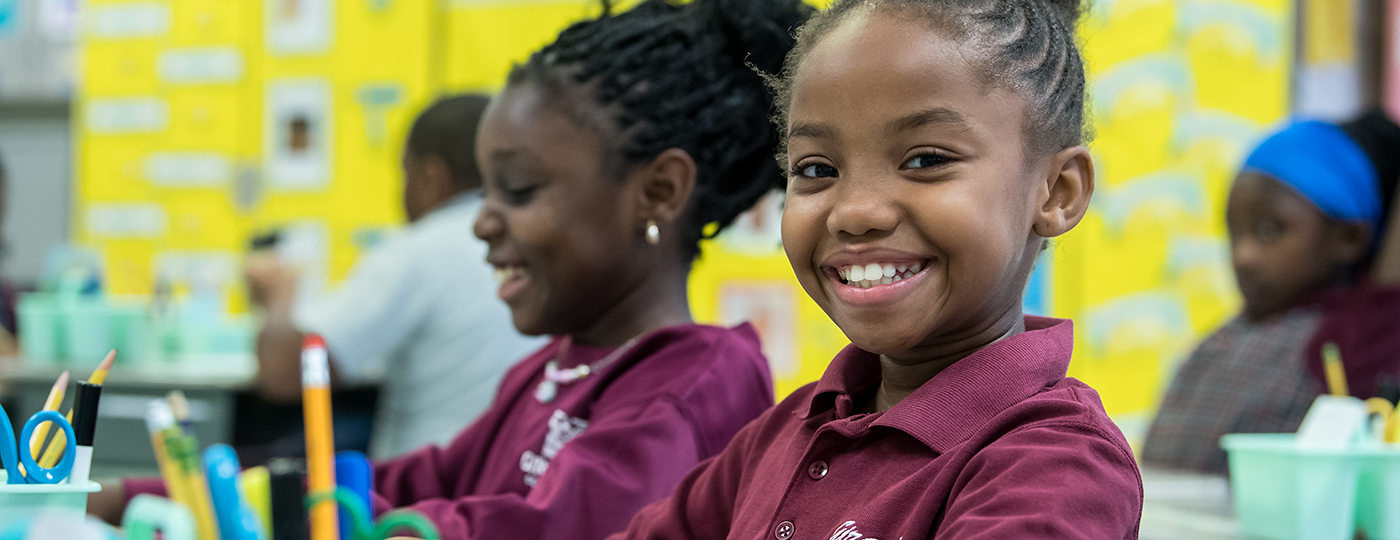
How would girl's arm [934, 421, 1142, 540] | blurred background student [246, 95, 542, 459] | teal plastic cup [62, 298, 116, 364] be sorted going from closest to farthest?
girl's arm [934, 421, 1142, 540] < blurred background student [246, 95, 542, 459] < teal plastic cup [62, 298, 116, 364]

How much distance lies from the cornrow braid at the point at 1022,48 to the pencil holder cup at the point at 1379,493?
0.44 m

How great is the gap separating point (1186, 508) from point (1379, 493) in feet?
0.82

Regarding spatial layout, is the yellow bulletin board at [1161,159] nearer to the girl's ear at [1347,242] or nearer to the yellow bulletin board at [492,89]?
the yellow bulletin board at [492,89]

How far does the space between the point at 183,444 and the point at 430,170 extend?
179 centimetres

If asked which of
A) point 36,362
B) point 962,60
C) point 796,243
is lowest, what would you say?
point 36,362

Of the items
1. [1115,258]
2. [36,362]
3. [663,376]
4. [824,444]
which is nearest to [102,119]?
[36,362]

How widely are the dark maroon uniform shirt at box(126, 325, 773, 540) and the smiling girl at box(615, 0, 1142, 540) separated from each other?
0.51 feet

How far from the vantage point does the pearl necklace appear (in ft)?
3.05

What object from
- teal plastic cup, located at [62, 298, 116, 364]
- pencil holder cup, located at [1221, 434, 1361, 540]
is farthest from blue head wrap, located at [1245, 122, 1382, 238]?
teal plastic cup, located at [62, 298, 116, 364]

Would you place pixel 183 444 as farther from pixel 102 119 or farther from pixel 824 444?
pixel 102 119

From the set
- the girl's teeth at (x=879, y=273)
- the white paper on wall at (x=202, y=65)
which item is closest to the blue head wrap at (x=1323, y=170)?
the girl's teeth at (x=879, y=273)

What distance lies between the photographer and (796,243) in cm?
64

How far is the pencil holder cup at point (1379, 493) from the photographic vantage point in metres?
0.89

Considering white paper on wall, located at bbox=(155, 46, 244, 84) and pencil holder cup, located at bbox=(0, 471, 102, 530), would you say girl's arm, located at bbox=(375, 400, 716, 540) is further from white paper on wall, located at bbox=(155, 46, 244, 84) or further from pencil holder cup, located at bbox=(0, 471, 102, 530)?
white paper on wall, located at bbox=(155, 46, 244, 84)
